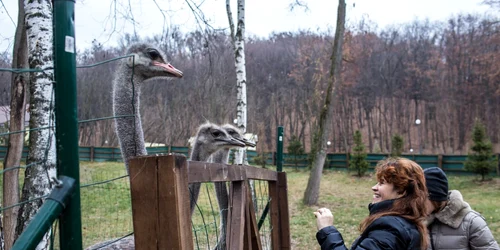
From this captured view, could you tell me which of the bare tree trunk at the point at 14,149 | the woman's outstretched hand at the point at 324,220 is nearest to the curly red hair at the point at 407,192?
the woman's outstretched hand at the point at 324,220

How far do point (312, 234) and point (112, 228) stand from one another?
363 centimetres

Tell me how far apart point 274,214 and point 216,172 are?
2151 mm

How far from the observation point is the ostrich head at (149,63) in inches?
123

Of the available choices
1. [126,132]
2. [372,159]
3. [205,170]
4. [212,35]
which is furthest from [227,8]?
[372,159]

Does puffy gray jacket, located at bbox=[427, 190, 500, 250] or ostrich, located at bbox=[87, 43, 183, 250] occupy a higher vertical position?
ostrich, located at bbox=[87, 43, 183, 250]

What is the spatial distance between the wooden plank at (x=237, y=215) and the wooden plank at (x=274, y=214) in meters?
1.53

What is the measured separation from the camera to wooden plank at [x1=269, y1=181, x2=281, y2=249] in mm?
3965

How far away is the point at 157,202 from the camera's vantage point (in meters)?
1.43

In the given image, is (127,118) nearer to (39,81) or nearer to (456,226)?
(39,81)

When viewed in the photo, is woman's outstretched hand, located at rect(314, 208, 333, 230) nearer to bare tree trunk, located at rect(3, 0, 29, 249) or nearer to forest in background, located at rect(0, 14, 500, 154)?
bare tree trunk, located at rect(3, 0, 29, 249)

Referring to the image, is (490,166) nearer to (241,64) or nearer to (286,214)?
(241,64)

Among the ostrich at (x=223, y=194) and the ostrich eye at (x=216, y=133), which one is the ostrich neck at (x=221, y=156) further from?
the ostrich eye at (x=216, y=133)

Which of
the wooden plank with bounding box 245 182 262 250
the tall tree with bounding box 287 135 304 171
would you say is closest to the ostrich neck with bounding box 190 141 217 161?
the wooden plank with bounding box 245 182 262 250

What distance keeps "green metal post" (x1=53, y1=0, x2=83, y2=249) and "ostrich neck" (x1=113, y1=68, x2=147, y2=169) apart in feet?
5.03
